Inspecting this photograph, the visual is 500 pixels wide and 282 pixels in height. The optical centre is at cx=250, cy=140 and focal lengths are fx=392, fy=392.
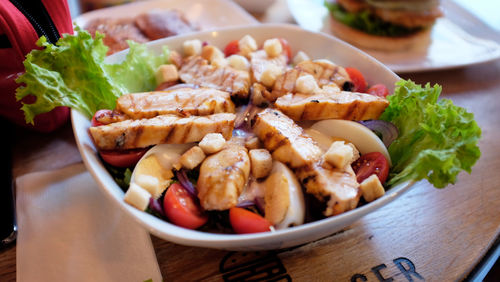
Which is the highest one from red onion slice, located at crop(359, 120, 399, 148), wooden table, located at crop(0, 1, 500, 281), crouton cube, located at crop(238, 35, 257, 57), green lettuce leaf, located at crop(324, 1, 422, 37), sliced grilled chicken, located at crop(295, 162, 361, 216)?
crouton cube, located at crop(238, 35, 257, 57)

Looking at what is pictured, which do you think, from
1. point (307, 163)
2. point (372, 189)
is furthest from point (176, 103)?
point (372, 189)

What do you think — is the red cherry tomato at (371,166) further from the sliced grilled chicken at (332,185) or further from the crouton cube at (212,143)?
the crouton cube at (212,143)

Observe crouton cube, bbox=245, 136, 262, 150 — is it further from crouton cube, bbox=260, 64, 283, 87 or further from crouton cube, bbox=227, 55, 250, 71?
crouton cube, bbox=227, 55, 250, 71

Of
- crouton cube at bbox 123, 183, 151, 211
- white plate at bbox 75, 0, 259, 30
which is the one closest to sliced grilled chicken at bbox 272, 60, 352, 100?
crouton cube at bbox 123, 183, 151, 211

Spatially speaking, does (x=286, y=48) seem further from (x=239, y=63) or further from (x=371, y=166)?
(x=371, y=166)

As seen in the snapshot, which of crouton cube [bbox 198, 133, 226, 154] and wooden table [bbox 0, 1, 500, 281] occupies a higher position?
crouton cube [bbox 198, 133, 226, 154]

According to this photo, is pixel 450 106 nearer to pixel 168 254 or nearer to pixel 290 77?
pixel 290 77
